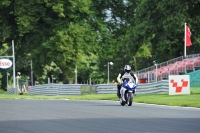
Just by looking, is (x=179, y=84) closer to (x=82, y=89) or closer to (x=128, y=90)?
(x=128, y=90)

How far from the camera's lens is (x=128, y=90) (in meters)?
28.7

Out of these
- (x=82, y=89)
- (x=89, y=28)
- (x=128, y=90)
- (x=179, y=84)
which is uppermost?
(x=89, y=28)

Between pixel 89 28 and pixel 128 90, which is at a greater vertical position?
pixel 89 28

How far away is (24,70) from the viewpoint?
11112 centimetres

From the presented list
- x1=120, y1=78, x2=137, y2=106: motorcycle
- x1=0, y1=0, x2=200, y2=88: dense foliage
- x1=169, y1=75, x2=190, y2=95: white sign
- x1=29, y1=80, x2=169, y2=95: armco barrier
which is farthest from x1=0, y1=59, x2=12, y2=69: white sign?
x1=120, y1=78, x2=137, y2=106: motorcycle

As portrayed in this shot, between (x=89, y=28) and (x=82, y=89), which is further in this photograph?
(x=89, y=28)

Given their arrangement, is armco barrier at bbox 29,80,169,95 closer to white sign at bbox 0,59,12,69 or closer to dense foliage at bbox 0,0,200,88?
dense foliage at bbox 0,0,200,88

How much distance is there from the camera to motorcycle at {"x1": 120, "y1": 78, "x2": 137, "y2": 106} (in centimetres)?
2853

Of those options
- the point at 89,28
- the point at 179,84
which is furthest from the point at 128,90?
the point at 89,28

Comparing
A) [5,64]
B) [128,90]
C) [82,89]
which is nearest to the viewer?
[128,90]

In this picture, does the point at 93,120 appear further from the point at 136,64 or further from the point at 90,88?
the point at 136,64

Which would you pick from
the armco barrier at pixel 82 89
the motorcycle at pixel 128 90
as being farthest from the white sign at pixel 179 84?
the motorcycle at pixel 128 90

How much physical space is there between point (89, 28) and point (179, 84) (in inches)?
1043

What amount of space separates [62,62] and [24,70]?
4928 cm
